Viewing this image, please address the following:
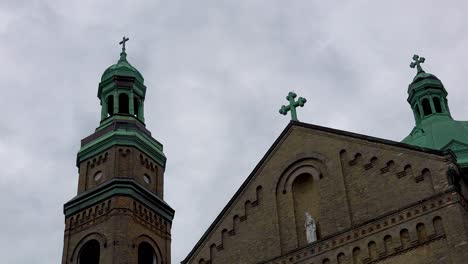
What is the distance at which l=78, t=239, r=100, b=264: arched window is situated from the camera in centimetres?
3719

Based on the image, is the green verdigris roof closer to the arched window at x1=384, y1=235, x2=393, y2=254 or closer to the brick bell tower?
the arched window at x1=384, y1=235, x2=393, y2=254

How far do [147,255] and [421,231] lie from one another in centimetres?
1670

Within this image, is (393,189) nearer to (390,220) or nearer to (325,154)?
(390,220)

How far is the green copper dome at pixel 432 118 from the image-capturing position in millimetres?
37938

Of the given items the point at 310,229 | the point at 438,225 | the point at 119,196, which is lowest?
the point at 438,225

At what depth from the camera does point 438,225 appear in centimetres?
2420

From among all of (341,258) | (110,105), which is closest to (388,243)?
(341,258)

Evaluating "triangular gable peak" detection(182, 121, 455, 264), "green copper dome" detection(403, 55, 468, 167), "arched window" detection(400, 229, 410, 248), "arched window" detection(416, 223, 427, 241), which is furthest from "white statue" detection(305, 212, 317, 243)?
"green copper dome" detection(403, 55, 468, 167)

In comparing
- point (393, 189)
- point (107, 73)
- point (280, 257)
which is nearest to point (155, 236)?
point (107, 73)

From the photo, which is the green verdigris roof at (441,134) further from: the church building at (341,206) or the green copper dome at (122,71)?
the green copper dome at (122,71)

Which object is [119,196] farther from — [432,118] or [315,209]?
[432,118]

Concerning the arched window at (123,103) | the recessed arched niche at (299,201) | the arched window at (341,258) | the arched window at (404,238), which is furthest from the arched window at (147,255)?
the arched window at (404,238)

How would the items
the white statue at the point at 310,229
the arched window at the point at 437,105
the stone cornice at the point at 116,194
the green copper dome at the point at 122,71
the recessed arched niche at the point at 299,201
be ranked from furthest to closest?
the green copper dome at the point at 122,71
the arched window at the point at 437,105
the stone cornice at the point at 116,194
the recessed arched niche at the point at 299,201
the white statue at the point at 310,229

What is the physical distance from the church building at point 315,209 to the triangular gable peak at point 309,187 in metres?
0.04
